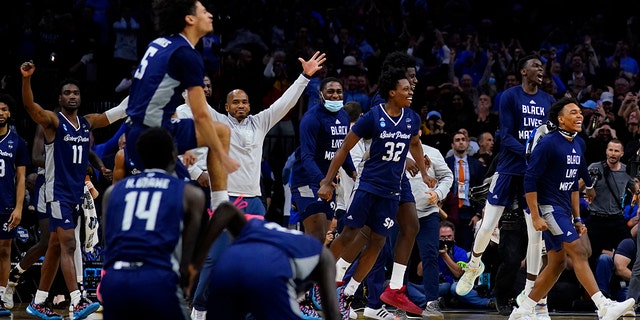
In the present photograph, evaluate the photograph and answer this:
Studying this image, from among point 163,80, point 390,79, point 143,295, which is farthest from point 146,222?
point 390,79

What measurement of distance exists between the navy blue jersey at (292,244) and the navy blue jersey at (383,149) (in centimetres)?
396

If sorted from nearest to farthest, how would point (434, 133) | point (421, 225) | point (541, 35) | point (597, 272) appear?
point (421, 225) → point (597, 272) → point (434, 133) → point (541, 35)

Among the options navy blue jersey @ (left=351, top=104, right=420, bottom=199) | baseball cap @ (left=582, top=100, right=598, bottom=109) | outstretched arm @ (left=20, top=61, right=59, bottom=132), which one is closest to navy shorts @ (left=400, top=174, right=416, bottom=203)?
navy blue jersey @ (left=351, top=104, right=420, bottom=199)

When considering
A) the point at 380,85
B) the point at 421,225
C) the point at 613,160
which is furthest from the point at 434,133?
the point at 380,85

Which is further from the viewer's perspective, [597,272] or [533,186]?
[597,272]

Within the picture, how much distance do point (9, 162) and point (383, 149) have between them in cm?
437

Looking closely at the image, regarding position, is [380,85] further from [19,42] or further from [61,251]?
[19,42]

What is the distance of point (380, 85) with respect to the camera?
408 inches

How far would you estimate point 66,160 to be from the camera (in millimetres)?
10750

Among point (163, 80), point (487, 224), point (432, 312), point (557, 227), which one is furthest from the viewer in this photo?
point (432, 312)

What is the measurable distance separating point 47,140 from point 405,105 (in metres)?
3.60

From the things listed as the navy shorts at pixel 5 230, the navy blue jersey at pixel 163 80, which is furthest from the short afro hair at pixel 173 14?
the navy shorts at pixel 5 230

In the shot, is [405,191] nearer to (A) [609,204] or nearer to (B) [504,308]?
(B) [504,308]

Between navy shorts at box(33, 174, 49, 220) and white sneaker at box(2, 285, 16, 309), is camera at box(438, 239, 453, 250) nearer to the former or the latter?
navy shorts at box(33, 174, 49, 220)
